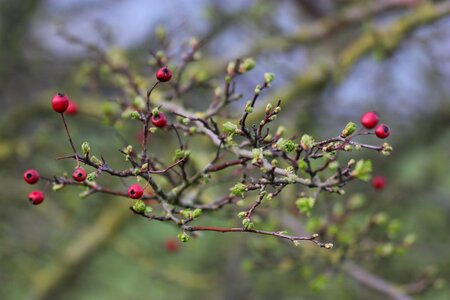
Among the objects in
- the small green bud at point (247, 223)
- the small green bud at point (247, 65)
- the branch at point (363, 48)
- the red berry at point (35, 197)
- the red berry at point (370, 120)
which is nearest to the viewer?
the small green bud at point (247, 223)

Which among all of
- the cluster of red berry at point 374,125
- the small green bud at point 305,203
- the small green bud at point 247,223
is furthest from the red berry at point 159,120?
the cluster of red berry at point 374,125

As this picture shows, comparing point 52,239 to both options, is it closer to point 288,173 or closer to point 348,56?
point 348,56

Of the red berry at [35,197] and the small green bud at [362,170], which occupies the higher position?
the small green bud at [362,170]

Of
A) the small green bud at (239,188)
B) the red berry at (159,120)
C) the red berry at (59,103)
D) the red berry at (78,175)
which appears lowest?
the red berry at (78,175)

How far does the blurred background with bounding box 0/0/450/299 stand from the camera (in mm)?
4891

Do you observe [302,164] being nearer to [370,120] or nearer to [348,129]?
[348,129]

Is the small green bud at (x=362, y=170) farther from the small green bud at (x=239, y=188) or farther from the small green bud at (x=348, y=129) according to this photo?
the small green bud at (x=239, y=188)

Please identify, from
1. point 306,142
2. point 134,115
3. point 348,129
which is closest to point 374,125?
point 348,129

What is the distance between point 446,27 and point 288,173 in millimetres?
3665

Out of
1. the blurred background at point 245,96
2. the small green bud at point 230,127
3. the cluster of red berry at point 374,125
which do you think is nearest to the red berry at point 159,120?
the small green bud at point 230,127

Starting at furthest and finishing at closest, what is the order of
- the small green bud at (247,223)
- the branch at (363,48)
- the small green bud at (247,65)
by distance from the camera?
the branch at (363,48) < the small green bud at (247,65) < the small green bud at (247,223)

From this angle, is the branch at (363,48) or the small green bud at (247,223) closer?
the small green bud at (247,223)

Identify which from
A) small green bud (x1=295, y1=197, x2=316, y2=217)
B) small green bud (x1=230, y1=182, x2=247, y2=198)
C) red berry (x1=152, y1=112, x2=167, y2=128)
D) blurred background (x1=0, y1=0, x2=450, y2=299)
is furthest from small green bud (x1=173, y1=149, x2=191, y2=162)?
blurred background (x1=0, y1=0, x2=450, y2=299)

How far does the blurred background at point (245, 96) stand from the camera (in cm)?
489
